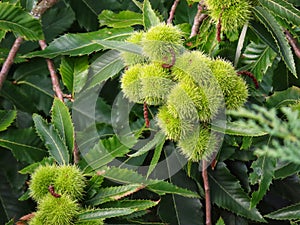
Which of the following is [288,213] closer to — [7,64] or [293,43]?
[293,43]

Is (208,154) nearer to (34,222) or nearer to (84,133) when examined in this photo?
(34,222)

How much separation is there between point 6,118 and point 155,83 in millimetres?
625

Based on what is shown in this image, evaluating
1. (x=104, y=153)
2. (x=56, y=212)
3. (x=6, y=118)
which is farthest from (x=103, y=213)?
(x=6, y=118)

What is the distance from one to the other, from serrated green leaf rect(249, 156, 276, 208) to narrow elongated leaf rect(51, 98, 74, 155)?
439mm

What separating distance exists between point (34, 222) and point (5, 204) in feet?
1.90

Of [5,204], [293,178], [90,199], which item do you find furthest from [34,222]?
[293,178]

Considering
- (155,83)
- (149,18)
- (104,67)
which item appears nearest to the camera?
(155,83)

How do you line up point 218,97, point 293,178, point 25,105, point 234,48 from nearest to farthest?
point 218,97
point 234,48
point 293,178
point 25,105

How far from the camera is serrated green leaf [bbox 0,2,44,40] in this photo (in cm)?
133

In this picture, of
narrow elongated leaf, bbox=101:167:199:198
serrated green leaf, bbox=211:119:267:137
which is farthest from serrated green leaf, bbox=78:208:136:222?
serrated green leaf, bbox=211:119:267:137

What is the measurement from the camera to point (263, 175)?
44.9 inches

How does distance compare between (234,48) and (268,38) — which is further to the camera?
(234,48)

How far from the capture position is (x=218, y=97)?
98 cm

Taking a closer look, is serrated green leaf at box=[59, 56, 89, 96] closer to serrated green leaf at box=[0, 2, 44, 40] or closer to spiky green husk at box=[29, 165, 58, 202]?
serrated green leaf at box=[0, 2, 44, 40]
